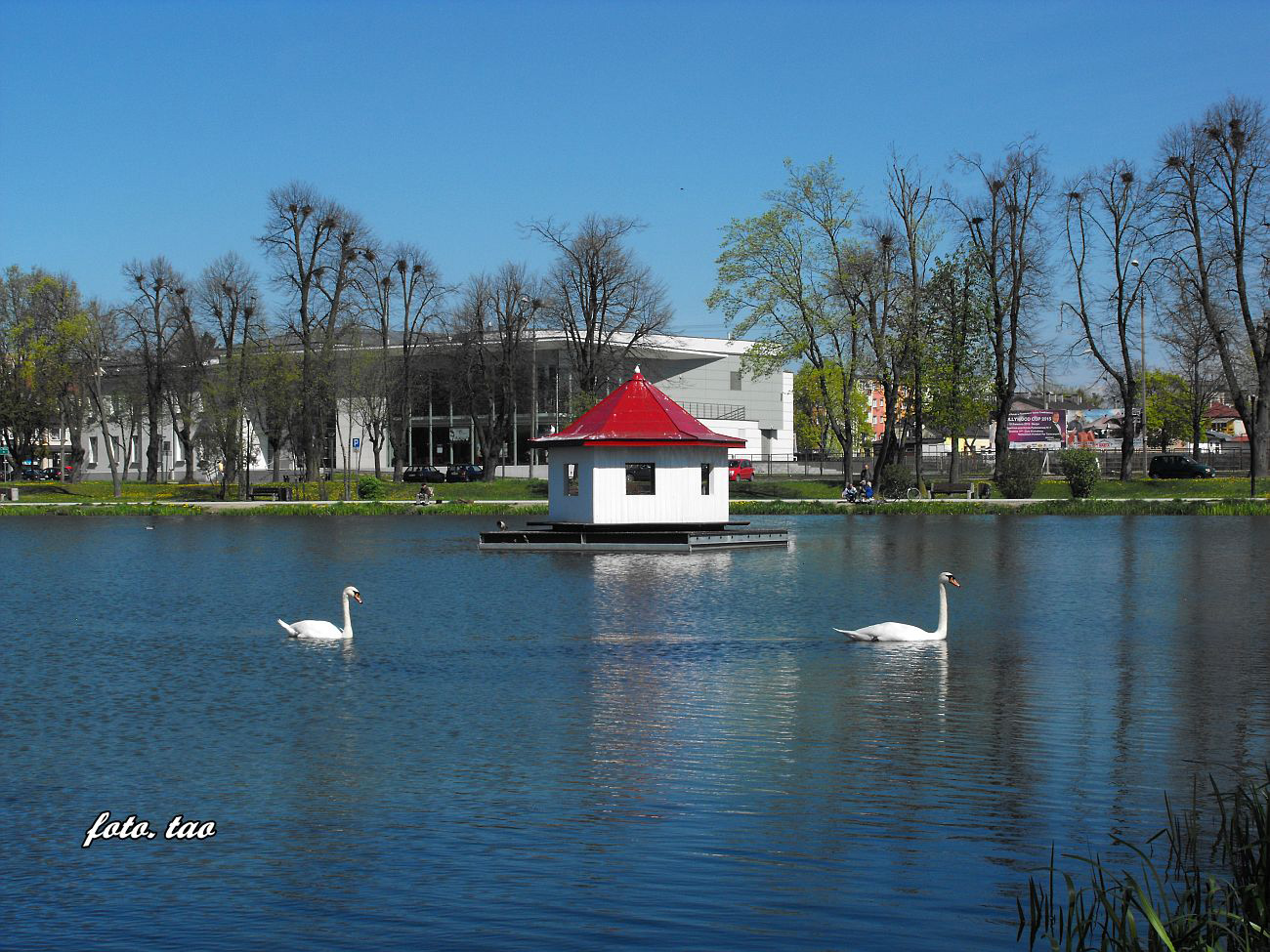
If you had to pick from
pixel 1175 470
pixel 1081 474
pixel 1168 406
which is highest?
pixel 1168 406

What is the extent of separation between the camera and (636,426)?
140 ft

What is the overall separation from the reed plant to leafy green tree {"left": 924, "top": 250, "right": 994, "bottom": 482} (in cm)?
5944

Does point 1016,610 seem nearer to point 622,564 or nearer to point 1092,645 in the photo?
point 1092,645

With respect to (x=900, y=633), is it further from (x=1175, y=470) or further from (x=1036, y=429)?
(x=1036, y=429)

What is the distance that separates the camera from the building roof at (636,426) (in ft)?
136

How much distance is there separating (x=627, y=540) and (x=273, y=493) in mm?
36392

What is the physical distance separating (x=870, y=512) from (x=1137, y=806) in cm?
4911

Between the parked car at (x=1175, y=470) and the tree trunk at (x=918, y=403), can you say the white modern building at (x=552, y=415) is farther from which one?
the parked car at (x=1175, y=470)

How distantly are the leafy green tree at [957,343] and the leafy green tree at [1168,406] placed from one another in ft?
158

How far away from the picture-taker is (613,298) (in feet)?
249

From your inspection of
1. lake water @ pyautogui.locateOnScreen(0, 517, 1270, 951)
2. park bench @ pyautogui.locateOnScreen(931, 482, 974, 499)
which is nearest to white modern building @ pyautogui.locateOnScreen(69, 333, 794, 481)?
park bench @ pyautogui.locateOnScreen(931, 482, 974, 499)

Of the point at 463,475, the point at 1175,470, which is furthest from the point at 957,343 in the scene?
the point at 463,475

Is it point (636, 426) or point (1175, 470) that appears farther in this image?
point (1175, 470)

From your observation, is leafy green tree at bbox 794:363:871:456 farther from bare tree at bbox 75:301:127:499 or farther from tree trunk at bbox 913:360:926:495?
bare tree at bbox 75:301:127:499
